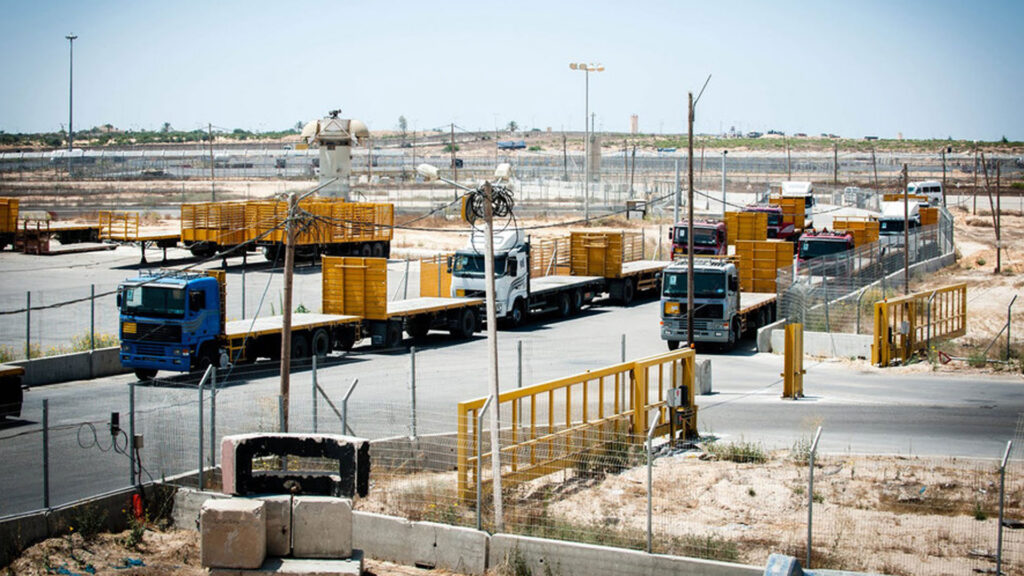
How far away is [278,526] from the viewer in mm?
13680

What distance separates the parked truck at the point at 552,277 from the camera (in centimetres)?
3431

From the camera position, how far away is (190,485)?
53.2 feet

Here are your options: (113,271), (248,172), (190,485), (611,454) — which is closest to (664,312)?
(611,454)

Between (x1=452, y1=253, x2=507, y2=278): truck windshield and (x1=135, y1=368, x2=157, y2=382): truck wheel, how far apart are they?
11.2m

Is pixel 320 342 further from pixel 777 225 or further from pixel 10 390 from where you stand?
pixel 777 225

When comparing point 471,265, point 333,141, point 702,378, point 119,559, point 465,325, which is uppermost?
point 333,141

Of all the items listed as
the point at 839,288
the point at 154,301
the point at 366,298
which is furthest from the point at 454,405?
the point at 839,288

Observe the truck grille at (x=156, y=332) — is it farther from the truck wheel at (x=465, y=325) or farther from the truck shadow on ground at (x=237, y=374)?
the truck wheel at (x=465, y=325)

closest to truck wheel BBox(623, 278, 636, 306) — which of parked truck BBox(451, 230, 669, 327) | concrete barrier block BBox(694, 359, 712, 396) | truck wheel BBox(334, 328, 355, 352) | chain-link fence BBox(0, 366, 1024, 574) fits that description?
parked truck BBox(451, 230, 669, 327)

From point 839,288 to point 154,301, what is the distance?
2112 centimetres

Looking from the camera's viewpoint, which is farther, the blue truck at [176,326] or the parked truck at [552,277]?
the parked truck at [552,277]

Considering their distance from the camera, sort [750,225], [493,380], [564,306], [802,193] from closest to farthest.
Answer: [493,380] → [564,306] → [750,225] → [802,193]

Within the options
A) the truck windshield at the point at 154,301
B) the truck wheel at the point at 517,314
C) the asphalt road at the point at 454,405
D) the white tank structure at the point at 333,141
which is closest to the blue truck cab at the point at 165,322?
the truck windshield at the point at 154,301

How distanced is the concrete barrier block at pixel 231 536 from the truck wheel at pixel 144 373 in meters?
13.3
